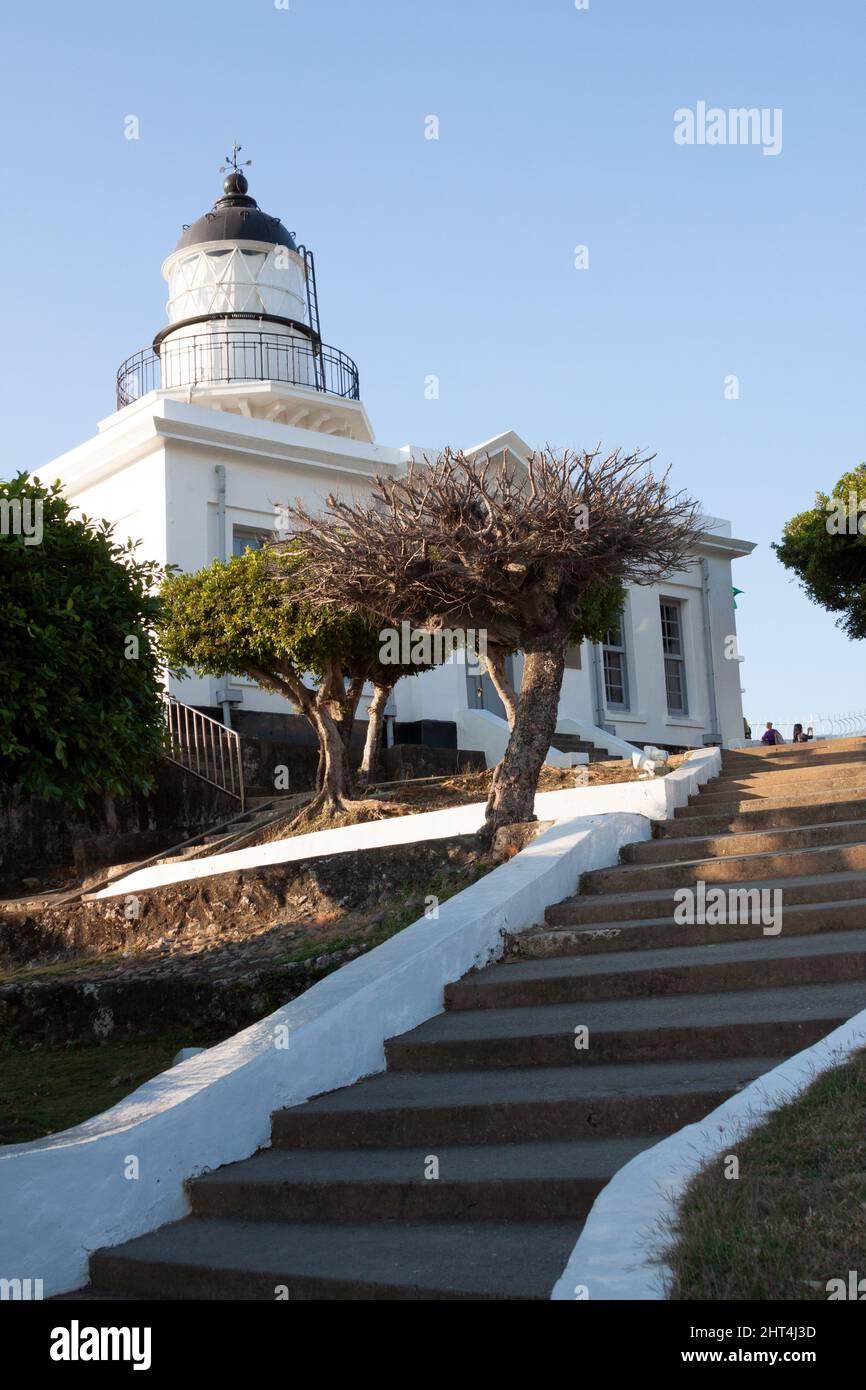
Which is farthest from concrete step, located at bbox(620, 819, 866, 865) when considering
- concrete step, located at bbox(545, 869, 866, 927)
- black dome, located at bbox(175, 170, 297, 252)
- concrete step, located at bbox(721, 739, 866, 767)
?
black dome, located at bbox(175, 170, 297, 252)

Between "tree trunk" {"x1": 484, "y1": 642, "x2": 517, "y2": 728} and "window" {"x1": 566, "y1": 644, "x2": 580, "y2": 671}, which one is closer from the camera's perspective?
"tree trunk" {"x1": 484, "y1": 642, "x2": 517, "y2": 728}

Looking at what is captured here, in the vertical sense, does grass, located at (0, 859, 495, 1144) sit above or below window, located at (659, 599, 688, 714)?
below

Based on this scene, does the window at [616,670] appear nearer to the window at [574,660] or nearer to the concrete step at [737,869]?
the window at [574,660]

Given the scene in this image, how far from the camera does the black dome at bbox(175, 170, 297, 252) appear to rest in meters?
23.1

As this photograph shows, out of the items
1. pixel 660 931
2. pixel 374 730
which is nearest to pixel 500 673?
pixel 374 730

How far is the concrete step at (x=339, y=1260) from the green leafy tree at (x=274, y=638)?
7.67 metres

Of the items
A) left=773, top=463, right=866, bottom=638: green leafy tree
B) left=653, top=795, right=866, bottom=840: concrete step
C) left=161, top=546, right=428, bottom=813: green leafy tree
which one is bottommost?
left=653, top=795, right=866, bottom=840: concrete step

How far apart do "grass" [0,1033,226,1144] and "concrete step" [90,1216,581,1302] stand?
181 cm

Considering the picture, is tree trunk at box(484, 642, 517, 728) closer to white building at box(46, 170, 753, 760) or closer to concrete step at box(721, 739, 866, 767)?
concrete step at box(721, 739, 866, 767)

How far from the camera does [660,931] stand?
6.59 metres

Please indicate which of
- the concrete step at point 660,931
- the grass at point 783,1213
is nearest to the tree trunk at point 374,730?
the concrete step at point 660,931

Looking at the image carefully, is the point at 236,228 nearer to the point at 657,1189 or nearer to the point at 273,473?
the point at 273,473
